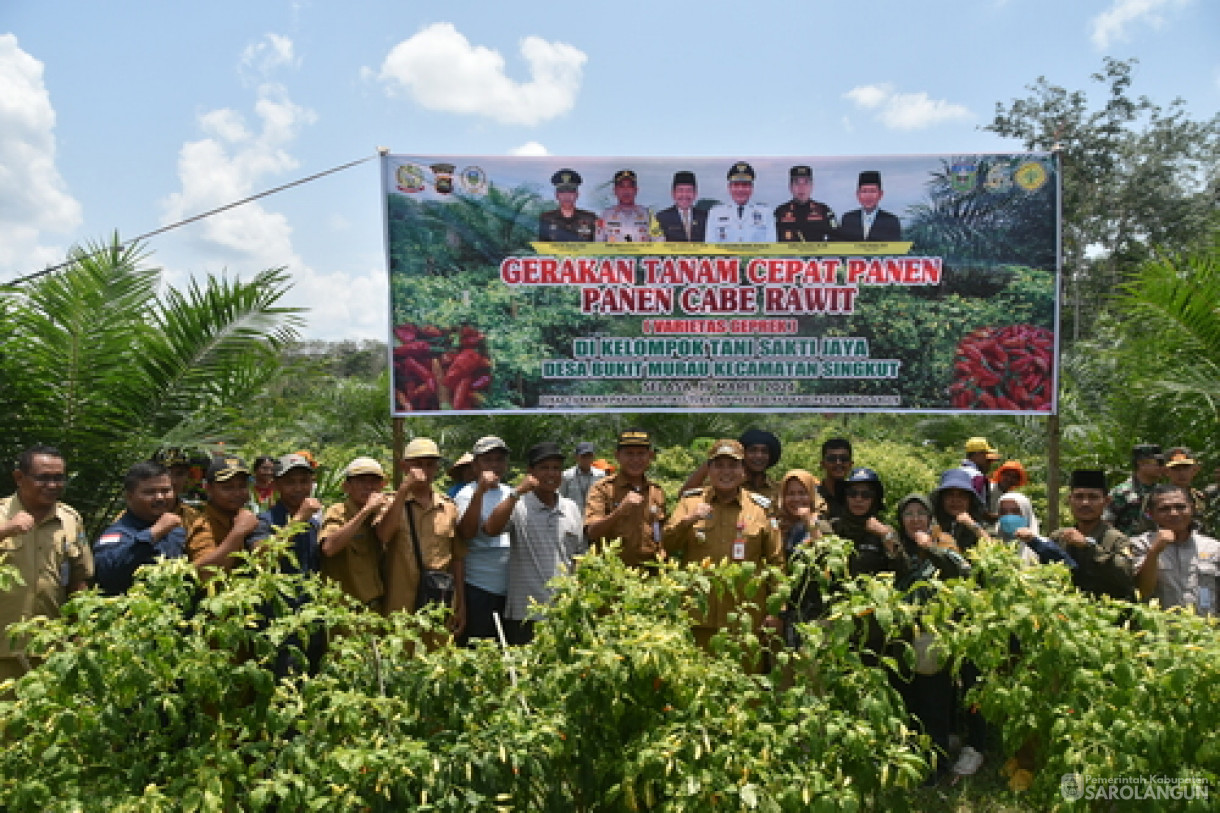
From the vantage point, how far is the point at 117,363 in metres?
4.84

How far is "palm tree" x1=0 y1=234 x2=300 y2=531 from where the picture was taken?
466 centimetres

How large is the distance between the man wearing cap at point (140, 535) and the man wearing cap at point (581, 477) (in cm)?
258

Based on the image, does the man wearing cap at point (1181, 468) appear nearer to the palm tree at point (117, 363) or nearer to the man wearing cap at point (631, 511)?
the man wearing cap at point (631, 511)

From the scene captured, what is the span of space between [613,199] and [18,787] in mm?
4269

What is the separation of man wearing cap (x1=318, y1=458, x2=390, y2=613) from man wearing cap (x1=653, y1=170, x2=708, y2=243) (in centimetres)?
247

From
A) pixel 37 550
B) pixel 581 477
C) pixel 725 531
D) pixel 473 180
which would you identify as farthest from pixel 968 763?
pixel 37 550

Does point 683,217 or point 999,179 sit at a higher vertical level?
point 999,179

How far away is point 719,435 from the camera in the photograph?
1133cm

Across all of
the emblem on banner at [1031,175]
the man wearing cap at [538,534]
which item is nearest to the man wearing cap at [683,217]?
the man wearing cap at [538,534]

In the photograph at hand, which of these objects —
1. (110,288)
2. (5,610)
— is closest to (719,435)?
(110,288)

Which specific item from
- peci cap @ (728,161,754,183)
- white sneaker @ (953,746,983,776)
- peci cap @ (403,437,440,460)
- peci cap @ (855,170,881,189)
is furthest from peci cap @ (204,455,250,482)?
peci cap @ (855,170,881,189)

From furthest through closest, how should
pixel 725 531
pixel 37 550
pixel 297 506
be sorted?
pixel 725 531, pixel 297 506, pixel 37 550

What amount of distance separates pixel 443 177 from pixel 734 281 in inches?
77.1

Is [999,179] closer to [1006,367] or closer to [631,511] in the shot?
[1006,367]
